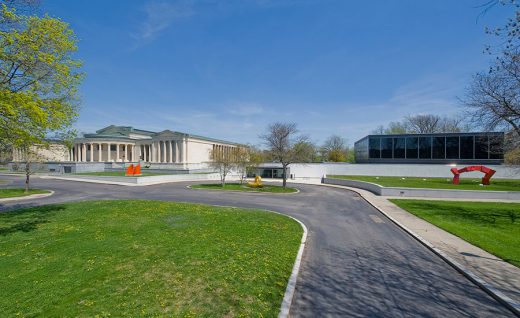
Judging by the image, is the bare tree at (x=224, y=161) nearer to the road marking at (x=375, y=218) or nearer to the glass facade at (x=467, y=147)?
the road marking at (x=375, y=218)

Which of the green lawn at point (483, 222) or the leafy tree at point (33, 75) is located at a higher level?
the leafy tree at point (33, 75)

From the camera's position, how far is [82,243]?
9.05m

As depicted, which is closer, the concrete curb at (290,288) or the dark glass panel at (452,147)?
the concrete curb at (290,288)

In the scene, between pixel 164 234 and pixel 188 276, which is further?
pixel 164 234

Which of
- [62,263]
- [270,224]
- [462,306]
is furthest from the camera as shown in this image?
[270,224]

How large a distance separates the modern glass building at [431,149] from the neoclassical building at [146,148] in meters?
31.1

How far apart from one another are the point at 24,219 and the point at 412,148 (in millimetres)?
50262

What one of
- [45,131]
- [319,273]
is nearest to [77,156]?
[45,131]

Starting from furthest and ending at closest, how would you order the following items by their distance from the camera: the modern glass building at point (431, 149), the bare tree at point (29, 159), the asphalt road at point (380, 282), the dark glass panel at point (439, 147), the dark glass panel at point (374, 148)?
the dark glass panel at point (374, 148) < the dark glass panel at point (439, 147) < the modern glass building at point (431, 149) < the bare tree at point (29, 159) < the asphalt road at point (380, 282)

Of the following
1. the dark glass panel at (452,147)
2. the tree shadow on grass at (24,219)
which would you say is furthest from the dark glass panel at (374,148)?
the tree shadow on grass at (24,219)

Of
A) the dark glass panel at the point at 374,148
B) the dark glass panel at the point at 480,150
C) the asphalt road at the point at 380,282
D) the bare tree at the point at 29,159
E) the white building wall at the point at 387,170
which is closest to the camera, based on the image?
the asphalt road at the point at 380,282

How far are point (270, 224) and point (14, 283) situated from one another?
29.9ft

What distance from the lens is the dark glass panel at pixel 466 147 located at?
1620 inches

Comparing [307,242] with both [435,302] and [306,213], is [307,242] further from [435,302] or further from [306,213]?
[306,213]
